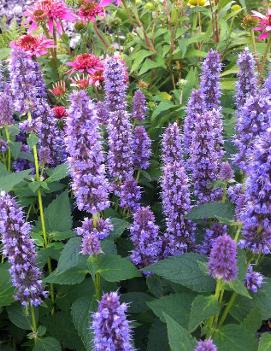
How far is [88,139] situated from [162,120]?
2079 millimetres

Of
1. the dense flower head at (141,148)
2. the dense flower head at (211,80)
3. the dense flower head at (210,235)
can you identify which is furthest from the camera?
the dense flower head at (211,80)

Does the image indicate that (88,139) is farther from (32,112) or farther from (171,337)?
(32,112)

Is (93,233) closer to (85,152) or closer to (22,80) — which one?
(85,152)

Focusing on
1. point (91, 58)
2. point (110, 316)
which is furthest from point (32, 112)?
point (110, 316)

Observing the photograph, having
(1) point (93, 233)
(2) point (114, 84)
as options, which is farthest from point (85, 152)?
(2) point (114, 84)

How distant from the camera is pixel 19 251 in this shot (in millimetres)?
2592

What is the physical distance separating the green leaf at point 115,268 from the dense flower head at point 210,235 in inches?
22.7

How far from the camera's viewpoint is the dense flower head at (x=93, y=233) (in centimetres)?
261

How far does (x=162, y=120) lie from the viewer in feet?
14.8

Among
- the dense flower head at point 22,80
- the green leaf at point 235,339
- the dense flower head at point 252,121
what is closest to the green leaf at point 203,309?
the green leaf at point 235,339

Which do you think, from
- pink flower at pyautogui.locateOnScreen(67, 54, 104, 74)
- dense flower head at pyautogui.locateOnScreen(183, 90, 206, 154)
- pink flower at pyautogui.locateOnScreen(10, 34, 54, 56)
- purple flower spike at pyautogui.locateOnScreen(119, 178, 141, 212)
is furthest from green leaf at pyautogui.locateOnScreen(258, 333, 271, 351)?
pink flower at pyautogui.locateOnScreen(10, 34, 54, 56)

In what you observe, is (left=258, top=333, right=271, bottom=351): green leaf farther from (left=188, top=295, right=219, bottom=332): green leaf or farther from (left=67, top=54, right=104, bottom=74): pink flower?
(left=67, top=54, right=104, bottom=74): pink flower

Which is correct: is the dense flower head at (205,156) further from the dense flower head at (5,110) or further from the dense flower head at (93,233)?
the dense flower head at (5,110)

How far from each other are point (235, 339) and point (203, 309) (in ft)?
0.84
